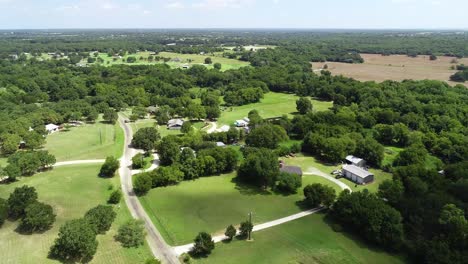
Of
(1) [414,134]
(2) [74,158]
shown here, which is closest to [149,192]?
(2) [74,158]

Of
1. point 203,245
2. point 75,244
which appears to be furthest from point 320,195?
point 75,244

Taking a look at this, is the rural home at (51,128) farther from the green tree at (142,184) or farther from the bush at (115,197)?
the bush at (115,197)

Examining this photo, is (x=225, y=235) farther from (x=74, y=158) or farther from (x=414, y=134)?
(x=414, y=134)

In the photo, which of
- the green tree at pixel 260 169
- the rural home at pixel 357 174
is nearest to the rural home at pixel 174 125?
the green tree at pixel 260 169

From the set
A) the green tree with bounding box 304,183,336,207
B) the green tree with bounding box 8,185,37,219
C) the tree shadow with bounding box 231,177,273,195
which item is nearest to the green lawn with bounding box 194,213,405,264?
the green tree with bounding box 304,183,336,207

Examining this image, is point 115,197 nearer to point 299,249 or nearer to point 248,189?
point 248,189

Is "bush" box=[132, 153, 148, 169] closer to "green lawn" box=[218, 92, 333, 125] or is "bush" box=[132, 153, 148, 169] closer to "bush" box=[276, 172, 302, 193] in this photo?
"bush" box=[276, 172, 302, 193]
